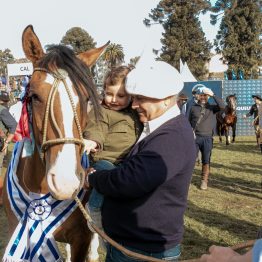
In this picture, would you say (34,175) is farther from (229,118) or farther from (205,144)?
(229,118)

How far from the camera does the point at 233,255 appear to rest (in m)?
1.37

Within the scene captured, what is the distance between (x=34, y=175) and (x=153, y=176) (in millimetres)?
1336

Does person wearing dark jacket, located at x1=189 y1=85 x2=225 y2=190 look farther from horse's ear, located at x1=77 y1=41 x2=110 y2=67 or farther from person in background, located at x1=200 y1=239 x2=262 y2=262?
person in background, located at x1=200 y1=239 x2=262 y2=262

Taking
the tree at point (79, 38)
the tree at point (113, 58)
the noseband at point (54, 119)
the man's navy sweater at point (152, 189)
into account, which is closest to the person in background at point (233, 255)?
the man's navy sweater at point (152, 189)


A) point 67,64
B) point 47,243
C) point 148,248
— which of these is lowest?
point 47,243

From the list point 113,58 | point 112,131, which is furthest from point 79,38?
point 112,131

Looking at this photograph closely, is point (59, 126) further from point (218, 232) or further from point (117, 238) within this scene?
point (218, 232)

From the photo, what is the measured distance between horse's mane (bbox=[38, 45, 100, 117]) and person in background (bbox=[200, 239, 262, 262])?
1.49 m

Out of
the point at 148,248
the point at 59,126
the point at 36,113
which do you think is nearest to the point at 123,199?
the point at 148,248

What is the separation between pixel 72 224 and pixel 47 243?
252mm

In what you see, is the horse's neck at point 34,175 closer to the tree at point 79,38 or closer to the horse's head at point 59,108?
the horse's head at point 59,108

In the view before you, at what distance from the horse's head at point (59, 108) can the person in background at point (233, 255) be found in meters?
1.01

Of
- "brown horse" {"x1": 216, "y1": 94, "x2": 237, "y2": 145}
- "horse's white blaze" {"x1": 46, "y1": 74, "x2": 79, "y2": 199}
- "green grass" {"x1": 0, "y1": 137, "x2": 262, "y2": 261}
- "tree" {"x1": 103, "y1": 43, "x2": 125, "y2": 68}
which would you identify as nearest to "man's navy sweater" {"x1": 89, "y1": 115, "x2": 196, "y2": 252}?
"horse's white blaze" {"x1": 46, "y1": 74, "x2": 79, "y2": 199}

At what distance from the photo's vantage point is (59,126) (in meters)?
2.40
